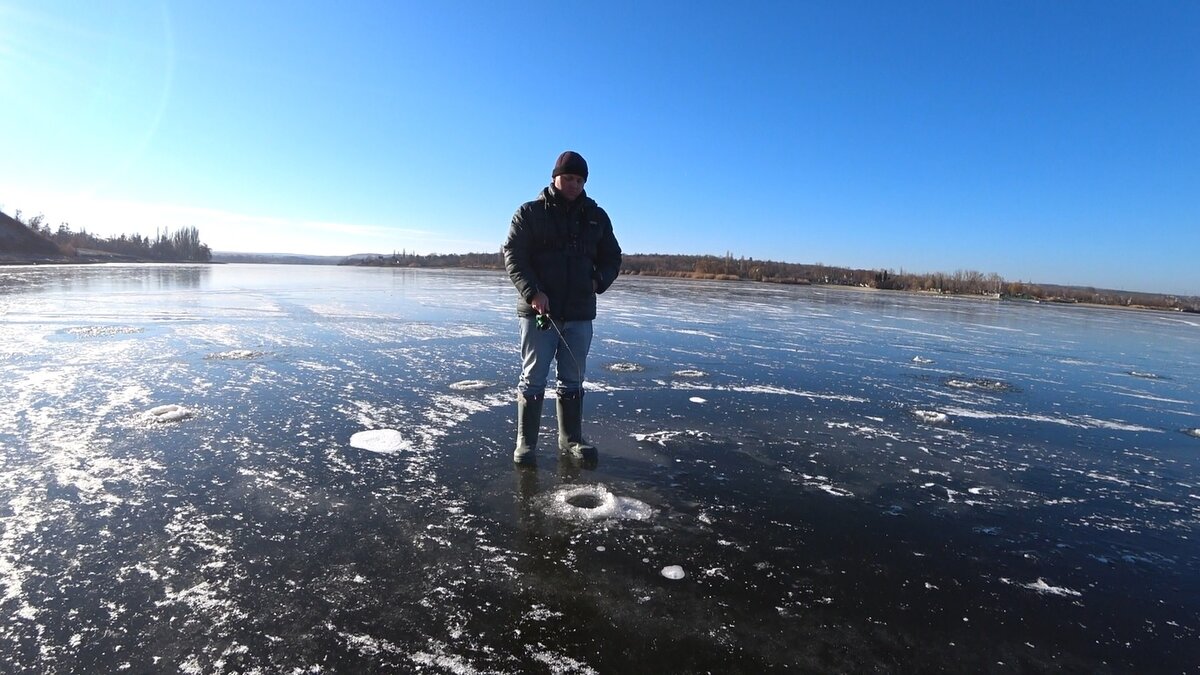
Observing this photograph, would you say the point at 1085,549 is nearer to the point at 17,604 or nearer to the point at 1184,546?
the point at 1184,546

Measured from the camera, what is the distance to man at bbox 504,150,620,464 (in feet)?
11.0

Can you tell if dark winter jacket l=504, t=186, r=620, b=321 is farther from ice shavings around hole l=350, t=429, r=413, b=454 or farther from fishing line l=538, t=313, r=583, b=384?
ice shavings around hole l=350, t=429, r=413, b=454

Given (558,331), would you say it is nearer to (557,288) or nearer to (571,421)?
(557,288)

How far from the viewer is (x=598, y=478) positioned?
3.20 metres

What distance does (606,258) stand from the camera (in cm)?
372

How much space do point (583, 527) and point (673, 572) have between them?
0.53 m

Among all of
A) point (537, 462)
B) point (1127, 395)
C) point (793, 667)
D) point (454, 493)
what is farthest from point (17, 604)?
point (1127, 395)

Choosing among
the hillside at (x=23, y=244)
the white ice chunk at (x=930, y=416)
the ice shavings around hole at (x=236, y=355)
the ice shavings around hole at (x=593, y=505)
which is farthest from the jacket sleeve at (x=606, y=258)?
the hillside at (x=23, y=244)

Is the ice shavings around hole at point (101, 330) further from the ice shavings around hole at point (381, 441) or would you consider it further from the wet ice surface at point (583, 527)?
the ice shavings around hole at point (381, 441)

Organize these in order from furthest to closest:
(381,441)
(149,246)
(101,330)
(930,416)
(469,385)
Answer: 1. (149,246)
2. (101,330)
3. (469,385)
4. (930,416)
5. (381,441)

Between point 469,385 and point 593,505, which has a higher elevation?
point 469,385

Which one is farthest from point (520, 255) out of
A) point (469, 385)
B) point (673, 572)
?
point (469, 385)

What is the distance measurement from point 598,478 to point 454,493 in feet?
2.71

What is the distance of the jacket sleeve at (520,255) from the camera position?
3.30 meters
